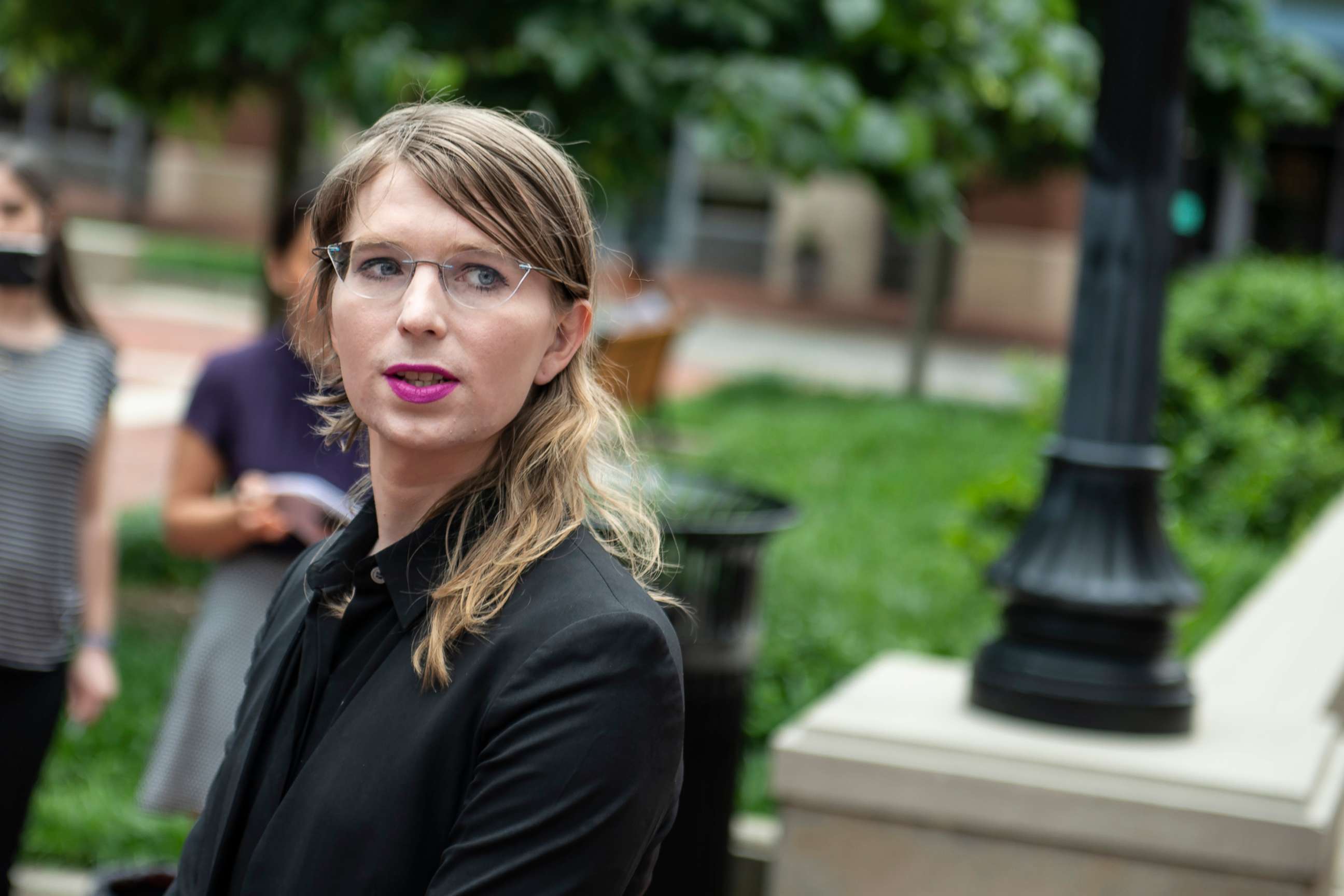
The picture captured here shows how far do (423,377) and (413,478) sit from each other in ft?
0.47

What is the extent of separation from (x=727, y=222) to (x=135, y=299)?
15.0 m

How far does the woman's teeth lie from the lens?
1.65 metres

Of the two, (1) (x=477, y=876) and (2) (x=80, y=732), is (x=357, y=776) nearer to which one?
(1) (x=477, y=876)

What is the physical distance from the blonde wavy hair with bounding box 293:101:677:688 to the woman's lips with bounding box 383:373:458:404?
0.12 metres

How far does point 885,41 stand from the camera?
5.12 metres

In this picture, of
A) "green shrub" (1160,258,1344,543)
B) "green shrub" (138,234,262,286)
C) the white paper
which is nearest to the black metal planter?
the white paper

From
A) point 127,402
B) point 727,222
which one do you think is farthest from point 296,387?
point 727,222

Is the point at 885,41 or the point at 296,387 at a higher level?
the point at 885,41

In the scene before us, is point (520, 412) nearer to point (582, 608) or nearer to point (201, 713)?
point (582, 608)

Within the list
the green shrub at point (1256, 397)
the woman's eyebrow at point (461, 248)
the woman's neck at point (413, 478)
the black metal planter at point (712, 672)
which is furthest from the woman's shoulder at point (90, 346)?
the green shrub at point (1256, 397)

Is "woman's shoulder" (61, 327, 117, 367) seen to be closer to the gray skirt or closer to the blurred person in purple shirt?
the blurred person in purple shirt

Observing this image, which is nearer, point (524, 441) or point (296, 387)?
point (524, 441)

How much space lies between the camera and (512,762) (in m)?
1.50

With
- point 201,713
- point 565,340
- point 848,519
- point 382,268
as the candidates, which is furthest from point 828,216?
point 382,268
